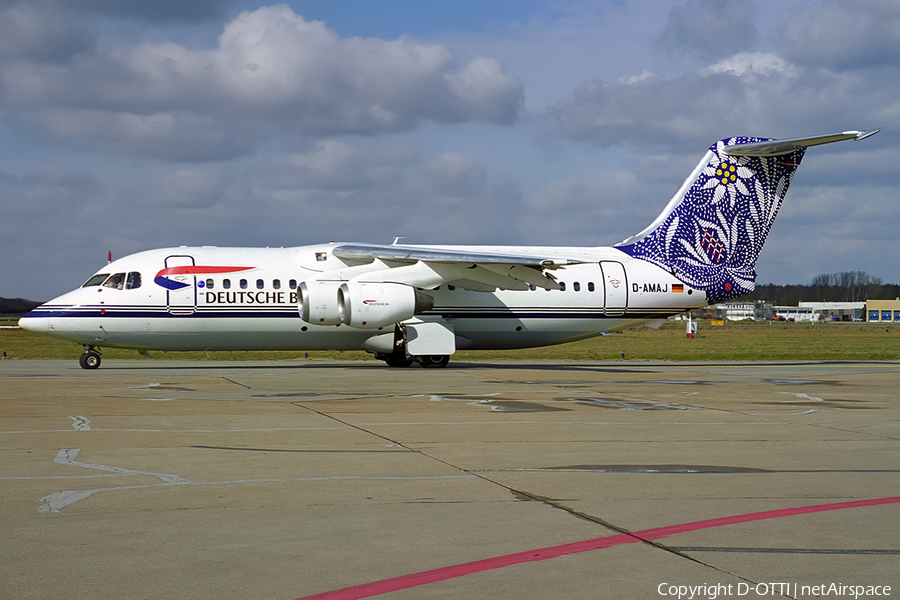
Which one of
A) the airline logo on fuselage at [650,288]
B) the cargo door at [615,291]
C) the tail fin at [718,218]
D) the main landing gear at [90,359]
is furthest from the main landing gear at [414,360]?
the main landing gear at [90,359]

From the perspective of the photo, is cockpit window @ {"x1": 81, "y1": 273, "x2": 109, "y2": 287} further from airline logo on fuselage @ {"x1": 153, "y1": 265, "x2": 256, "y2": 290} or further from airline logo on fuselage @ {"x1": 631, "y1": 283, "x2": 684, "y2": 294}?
airline logo on fuselage @ {"x1": 631, "y1": 283, "x2": 684, "y2": 294}

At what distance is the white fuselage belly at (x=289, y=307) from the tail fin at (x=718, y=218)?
73cm

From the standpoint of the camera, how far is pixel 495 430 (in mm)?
12312

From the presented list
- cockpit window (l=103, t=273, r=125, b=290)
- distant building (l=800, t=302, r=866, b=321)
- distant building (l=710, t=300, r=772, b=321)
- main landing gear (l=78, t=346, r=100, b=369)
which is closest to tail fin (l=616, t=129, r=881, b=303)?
cockpit window (l=103, t=273, r=125, b=290)

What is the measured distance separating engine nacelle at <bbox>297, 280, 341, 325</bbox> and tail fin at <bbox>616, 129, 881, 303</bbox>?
1078 cm

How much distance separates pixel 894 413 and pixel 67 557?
13.8m

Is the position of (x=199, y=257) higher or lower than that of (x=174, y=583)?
higher

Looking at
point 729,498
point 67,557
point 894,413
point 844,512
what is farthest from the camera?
point 894,413

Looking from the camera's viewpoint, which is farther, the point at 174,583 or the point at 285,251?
the point at 285,251

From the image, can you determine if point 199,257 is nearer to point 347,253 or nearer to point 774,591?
point 347,253

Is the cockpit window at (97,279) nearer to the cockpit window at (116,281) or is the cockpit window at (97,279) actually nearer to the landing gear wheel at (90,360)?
the cockpit window at (116,281)

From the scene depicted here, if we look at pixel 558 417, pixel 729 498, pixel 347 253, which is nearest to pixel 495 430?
pixel 558 417

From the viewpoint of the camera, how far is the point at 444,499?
768 cm

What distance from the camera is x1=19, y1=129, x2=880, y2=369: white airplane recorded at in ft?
83.1
